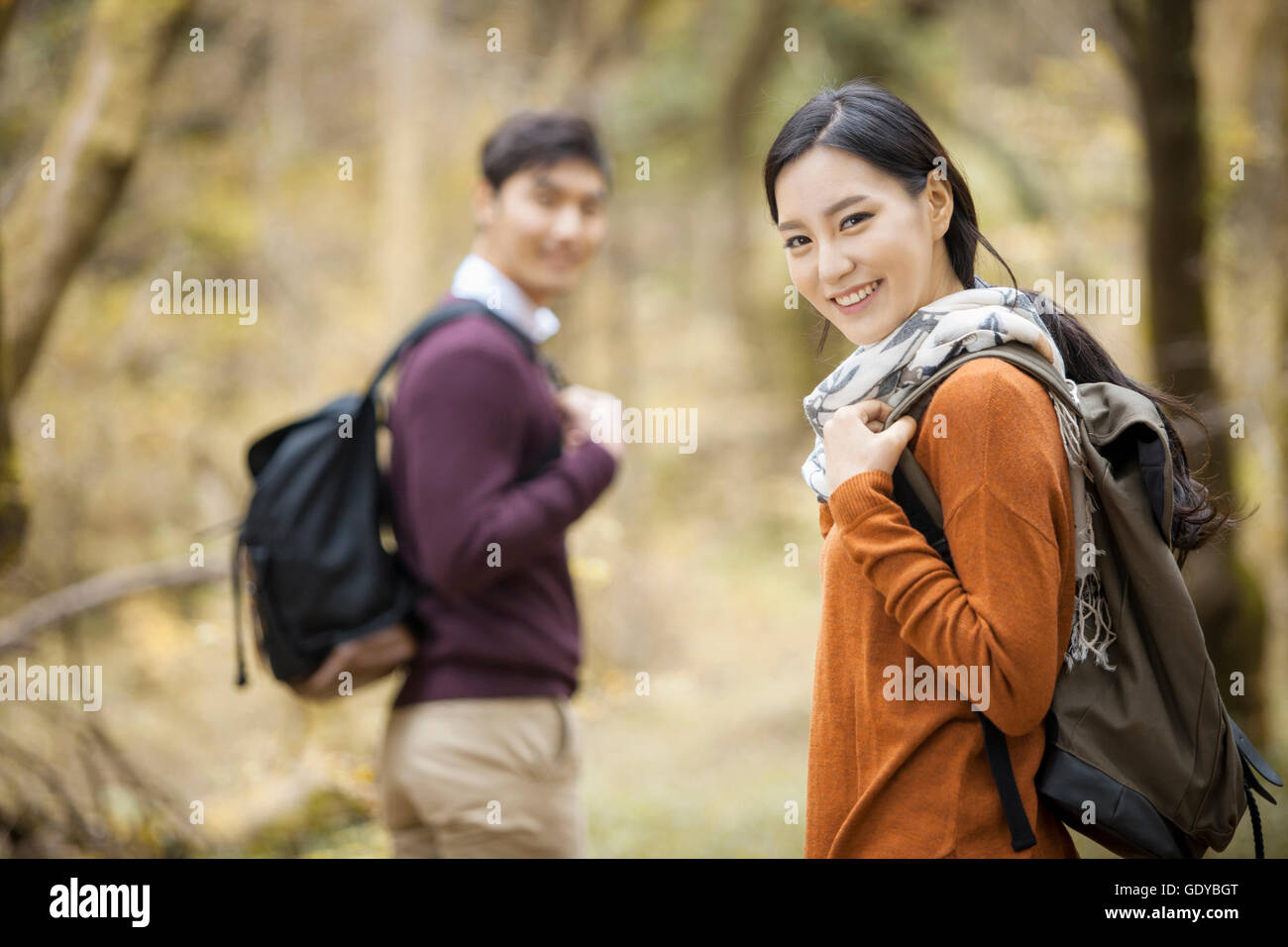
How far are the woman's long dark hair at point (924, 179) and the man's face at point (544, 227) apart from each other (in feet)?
3.17

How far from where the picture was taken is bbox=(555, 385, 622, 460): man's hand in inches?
101

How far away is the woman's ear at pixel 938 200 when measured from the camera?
1622mm

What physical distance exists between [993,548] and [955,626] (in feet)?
0.39

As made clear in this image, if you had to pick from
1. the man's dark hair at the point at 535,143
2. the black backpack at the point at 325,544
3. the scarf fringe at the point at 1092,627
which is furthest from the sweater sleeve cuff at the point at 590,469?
the scarf fringe at the point at 1092,627

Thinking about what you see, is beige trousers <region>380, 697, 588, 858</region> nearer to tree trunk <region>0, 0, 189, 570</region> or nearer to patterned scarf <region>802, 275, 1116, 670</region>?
patterned scarf <region>802, 275, 1116, 670</region>

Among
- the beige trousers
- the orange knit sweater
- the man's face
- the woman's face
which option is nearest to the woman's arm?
the orange knit sweater

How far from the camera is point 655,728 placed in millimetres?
7293

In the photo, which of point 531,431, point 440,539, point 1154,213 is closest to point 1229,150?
Result: point 1154,213

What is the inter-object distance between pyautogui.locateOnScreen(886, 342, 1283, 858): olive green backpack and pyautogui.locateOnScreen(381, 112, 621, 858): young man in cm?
107

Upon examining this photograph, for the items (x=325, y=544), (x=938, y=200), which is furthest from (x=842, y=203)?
(x=325, y=544)

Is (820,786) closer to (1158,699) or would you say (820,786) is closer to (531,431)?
(1158,699)

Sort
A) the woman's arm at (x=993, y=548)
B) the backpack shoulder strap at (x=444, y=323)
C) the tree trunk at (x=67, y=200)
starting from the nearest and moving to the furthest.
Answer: the woman's arm at (x=993, y=548) < the backpack shoulder strap at (x=444, y=323) < the tree trunk at (x=67, y=200)

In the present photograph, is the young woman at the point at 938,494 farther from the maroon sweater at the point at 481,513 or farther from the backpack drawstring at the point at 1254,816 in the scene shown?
the maroon sweater at the point at 481,513

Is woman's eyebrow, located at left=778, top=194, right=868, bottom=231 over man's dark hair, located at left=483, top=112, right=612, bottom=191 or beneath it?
beneath
